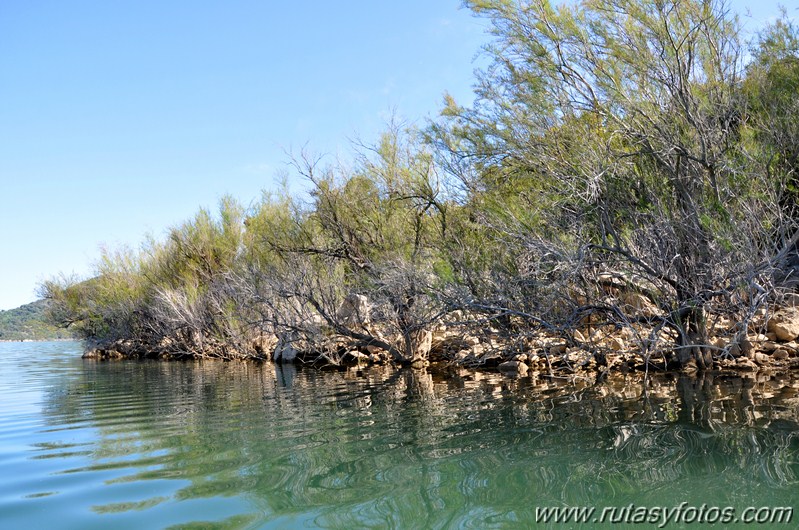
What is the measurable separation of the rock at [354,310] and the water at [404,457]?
19.6ft

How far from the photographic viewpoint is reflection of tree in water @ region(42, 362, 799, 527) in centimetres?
354

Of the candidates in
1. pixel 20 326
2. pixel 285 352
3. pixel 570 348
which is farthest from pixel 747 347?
pixel 20 326

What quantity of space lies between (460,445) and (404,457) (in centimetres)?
59

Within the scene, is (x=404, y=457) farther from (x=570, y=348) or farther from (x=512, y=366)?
(x=512, y=366)

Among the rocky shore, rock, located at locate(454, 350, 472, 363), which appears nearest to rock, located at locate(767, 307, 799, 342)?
the rocky shore

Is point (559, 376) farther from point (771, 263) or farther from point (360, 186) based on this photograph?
point (360, 186)

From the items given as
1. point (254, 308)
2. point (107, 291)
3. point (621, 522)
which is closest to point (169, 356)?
point (107, 291)

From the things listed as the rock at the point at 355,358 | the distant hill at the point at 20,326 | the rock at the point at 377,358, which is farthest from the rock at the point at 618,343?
the distant hill at the point at 20,326

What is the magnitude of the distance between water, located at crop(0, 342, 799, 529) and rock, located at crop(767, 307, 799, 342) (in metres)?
2.16

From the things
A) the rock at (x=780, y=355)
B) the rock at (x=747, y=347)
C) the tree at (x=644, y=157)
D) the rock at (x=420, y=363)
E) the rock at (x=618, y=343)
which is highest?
the tree at (x=644, y=157)

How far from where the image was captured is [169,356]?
26.2 m

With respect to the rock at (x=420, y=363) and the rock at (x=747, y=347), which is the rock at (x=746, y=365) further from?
the rock at (x=420, y=363)

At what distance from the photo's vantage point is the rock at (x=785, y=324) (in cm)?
998

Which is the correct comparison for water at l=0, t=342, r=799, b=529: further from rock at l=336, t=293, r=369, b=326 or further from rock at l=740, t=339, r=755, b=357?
rock at l=336, t=293, r=369, b=326
